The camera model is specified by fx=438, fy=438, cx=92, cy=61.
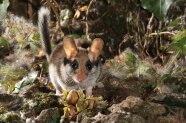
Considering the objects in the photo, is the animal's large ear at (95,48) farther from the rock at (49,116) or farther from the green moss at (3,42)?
the green moss at (3,42)

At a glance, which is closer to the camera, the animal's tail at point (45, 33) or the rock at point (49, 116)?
the rock at point (49, 116)

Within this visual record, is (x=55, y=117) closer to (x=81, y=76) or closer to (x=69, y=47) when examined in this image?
(x=81, y=76)

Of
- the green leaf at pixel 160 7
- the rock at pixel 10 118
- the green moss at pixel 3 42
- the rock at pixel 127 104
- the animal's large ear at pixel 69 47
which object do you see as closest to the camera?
the green leaf at pixel 160 7

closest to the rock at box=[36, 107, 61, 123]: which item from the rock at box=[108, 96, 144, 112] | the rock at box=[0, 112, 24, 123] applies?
the rock at box=[0, 112, 24, 123]

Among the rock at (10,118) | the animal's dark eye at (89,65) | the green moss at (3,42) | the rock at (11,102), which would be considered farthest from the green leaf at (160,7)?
the green moss at (3,42)

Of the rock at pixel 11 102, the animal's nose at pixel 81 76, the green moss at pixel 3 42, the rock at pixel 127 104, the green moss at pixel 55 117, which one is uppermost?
the green moss at pixel 3 42

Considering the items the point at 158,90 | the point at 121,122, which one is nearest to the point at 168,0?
the point at 121,122

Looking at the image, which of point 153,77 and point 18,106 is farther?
point 153,77

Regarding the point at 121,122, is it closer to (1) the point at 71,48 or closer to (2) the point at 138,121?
(2) the point at 138,121
